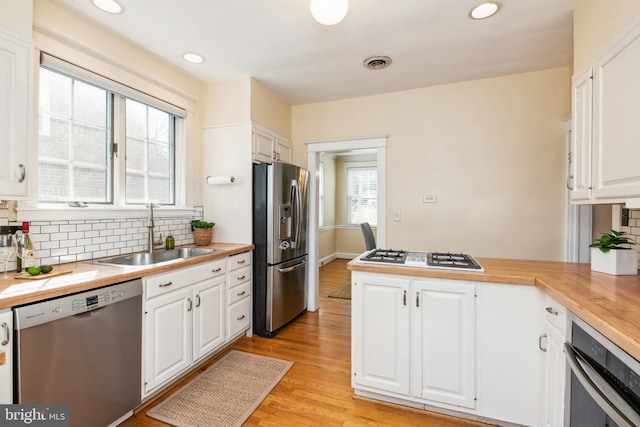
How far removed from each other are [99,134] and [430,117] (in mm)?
3104

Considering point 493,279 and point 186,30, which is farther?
point 186,30

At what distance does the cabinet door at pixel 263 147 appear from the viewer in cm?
299

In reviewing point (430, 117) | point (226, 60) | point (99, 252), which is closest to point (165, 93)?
point (226, 60)

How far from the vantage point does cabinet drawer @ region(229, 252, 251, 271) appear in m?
2.64

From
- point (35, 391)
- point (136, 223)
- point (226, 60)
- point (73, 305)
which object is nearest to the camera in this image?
point (35, 391)

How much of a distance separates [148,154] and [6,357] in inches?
72.8

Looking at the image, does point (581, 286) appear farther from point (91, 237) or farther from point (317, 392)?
A: point (91, 237)

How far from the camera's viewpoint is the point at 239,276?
2756 millimetres

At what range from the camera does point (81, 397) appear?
1.47 meters

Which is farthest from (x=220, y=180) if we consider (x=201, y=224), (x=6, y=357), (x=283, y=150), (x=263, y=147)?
(x=6, y=357)

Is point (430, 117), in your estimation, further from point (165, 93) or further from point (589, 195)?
point (165, 93)

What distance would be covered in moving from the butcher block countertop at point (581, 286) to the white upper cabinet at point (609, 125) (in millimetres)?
411

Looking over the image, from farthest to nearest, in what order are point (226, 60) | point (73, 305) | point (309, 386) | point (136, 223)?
1. point (226, 60)
2. point (136, 223)
3. point (309, 386)
4. point (73, 305)

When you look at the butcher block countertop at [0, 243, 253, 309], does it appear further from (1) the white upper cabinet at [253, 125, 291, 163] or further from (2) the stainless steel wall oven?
(2) the stainless steel wall oven
